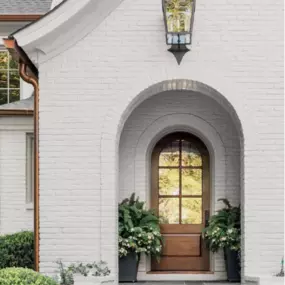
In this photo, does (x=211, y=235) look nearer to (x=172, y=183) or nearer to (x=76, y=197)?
(x=172, y=183)

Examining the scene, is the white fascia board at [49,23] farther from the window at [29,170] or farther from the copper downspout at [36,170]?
the window at [29,170]

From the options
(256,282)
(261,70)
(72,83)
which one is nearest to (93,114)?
(72,83)

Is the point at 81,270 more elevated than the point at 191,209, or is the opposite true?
the point at 191,209

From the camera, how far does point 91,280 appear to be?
12.0 m

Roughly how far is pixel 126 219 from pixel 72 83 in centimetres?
251

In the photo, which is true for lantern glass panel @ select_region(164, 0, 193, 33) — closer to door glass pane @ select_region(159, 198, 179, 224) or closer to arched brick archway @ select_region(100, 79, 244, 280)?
arched brick archway @ select_region(100, 79, 244, 280)

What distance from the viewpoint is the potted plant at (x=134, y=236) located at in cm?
1362

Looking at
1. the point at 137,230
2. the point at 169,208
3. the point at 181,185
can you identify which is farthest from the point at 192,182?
the point at 137,230

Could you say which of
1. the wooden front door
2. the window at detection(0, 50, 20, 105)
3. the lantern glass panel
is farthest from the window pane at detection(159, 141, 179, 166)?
the window at detection(0, 50, 20, 105)

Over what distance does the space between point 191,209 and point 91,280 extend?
350 cm

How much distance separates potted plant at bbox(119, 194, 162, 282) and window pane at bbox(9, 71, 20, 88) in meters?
3.97

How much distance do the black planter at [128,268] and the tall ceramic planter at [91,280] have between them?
1703mm

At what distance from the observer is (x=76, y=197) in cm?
1228

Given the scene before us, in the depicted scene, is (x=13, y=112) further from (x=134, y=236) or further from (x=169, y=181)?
(x=134, y=236)
